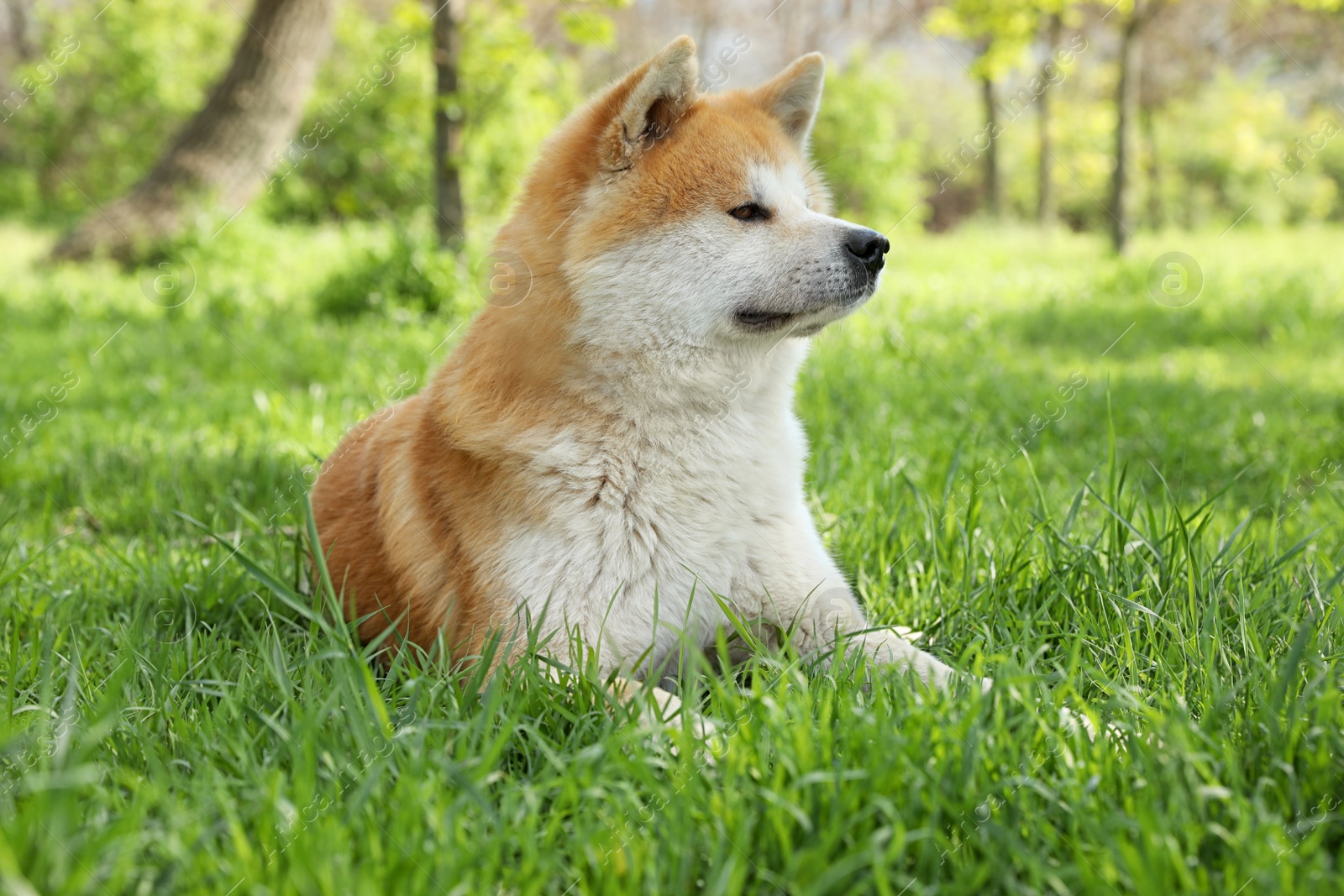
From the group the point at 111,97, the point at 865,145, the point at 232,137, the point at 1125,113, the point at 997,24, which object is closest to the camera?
the point at 232,137

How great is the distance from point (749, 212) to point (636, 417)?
63cm

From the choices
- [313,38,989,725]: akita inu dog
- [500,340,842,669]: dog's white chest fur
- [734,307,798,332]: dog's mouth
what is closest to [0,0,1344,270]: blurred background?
[313,38,989,725]: akita inu dog

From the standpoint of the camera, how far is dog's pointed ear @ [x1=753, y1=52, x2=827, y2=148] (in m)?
2.83

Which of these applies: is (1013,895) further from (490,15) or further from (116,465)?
(490,15)

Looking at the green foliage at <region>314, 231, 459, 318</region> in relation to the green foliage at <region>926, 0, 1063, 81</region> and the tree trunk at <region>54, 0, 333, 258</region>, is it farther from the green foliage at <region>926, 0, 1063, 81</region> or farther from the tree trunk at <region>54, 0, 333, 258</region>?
the green foliage at <region>926, 0, 1063, 81</region>

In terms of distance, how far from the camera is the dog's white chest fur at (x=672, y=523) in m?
2.18

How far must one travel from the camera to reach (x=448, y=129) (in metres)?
6.95

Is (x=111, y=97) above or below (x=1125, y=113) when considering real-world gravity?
above

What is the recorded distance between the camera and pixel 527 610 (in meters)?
2.09

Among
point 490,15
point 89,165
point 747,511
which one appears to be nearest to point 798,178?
point 747,511

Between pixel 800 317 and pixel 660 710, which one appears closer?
pixel 660 710

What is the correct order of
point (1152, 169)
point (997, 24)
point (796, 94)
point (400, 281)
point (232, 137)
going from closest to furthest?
point (796, 94) → point (400, 281) → point (232, 137) → point (997, 24) → point (1152, 169)

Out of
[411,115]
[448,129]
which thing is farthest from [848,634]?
[411,115]

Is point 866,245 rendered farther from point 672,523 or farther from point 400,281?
point 400,281
